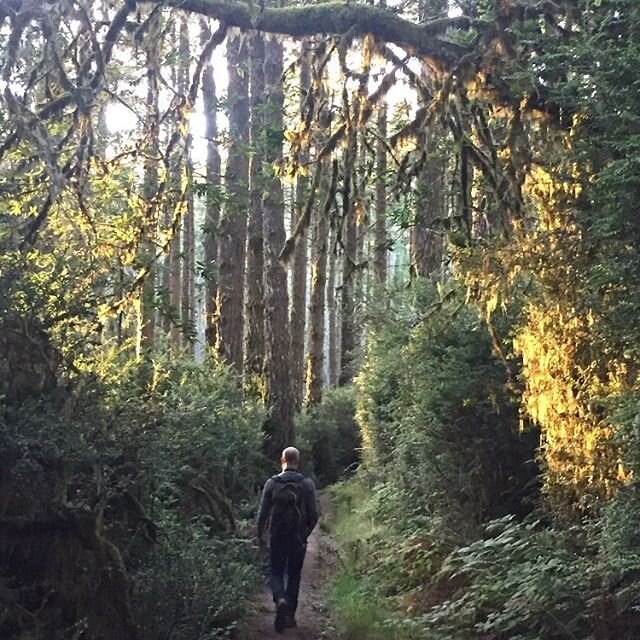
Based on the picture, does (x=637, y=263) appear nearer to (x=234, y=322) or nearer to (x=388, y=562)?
(x=388, y=562)

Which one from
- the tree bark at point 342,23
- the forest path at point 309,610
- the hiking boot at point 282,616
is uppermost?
the tree bark at point 342,23

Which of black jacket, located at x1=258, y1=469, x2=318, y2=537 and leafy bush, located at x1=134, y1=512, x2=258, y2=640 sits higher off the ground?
black jacket, located at x1=258, y1=469, x2=318, y2=537

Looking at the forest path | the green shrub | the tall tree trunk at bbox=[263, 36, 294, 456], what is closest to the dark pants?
the forest path

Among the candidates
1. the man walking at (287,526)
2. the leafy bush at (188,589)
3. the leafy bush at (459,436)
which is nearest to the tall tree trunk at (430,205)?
the leafy bush at (459,436)

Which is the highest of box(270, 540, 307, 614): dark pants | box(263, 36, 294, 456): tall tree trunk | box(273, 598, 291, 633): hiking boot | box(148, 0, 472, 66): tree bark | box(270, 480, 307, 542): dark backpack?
box(148, 0, 472, 66): tree bark

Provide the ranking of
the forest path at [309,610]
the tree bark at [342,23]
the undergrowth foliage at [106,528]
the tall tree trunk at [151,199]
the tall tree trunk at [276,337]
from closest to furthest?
the undergrowth foliage at [106,528]
the tree bark at [342,23]
the forest path at [309,610]
the tall tree trunk at [151,199]
the tall tree trunk at [276,337]

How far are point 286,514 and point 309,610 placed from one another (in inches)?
60.0

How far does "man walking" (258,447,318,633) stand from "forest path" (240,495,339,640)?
0.87ft

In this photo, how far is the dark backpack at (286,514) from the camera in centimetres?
833

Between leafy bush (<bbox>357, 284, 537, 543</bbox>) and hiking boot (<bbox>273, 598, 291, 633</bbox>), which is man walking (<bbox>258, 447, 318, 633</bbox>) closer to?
hiking boot (<bbox>273, 598, 291, 633</bbox>)

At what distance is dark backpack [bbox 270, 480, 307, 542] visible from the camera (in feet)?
27.3

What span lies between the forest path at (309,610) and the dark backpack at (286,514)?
885 mm

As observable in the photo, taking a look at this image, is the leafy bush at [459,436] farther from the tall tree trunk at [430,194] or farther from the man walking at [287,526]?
the man walking at [287,526]

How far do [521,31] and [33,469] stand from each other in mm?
5933
